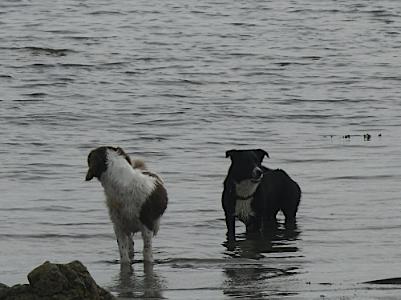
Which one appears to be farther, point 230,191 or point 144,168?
point 230,191

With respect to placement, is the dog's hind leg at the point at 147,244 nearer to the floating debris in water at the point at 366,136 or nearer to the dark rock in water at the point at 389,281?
the dark rock in water at the point at 389,281

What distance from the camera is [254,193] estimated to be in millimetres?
12422

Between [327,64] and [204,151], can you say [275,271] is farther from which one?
[327,64]

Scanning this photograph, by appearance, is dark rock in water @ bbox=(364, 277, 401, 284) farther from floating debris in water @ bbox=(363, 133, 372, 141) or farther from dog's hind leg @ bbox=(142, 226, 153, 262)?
floating debris in water @ bbox=(363, 133, 372, 141)

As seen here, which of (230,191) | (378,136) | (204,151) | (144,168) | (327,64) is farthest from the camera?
(327,64)

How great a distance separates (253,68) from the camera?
2998 cm

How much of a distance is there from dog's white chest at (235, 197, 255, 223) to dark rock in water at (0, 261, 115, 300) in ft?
16.9

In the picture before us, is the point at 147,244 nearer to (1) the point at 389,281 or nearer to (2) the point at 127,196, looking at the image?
(2) the point at 127,196

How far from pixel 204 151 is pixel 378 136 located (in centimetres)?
299

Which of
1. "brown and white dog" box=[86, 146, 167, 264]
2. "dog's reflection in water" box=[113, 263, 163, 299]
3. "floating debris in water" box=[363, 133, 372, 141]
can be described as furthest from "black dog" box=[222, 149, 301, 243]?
"floating debris in water" box=[363, 133, 372, 141]

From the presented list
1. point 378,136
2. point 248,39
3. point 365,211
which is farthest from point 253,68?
point 365,211

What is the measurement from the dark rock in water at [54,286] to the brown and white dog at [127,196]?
11.3ft

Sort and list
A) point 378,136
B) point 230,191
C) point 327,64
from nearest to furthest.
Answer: point 230,191, point 378,136, point 327,64

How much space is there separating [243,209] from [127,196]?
1.96 meters
